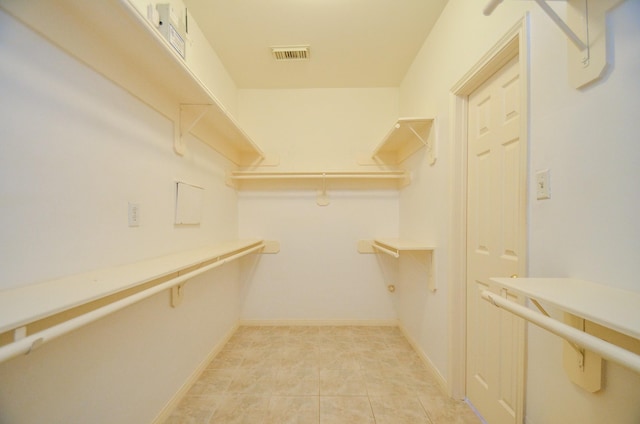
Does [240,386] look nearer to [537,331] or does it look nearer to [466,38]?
[537,331]

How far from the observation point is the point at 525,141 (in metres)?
0.99

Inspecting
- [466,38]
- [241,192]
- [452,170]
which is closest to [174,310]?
[241,192]

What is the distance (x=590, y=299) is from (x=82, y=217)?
1663 mm

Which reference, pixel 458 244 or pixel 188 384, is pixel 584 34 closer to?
pixel 458 244

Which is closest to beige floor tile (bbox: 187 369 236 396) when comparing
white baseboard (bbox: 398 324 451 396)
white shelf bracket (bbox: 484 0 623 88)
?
white baseboard (bbox: 398 324 451 396)

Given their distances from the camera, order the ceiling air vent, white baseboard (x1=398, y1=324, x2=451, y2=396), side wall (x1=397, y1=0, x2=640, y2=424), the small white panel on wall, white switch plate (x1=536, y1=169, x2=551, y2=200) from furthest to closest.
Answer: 1. the ceiling air vent
2. white baseboard (x1=398, y1=324, x2=451, y2=396)
3. the small white panel on wall
4. white switch plate (x1=536, y1=169, x2=551, y2=200)
5. side wall (x1=397, y1=0, x2=640, y2=424)

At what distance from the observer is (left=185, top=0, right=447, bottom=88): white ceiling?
167cm

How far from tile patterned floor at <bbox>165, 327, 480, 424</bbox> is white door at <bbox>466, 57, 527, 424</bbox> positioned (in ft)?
1.06

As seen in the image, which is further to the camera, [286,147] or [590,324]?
[286,147]

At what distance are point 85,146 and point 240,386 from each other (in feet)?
5.57

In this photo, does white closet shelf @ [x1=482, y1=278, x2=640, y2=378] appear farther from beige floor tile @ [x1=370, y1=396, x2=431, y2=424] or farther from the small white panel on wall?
the small white panel on wall

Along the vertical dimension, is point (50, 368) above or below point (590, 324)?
below

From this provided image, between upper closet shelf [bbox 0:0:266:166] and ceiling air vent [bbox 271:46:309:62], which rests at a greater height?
ceiling air vent [bbox 271:46:309:62]

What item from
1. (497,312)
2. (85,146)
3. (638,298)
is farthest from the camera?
(497,312)
